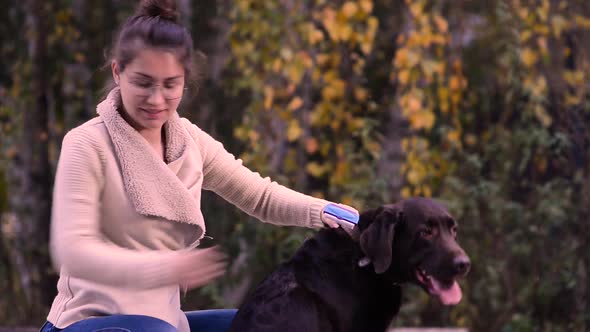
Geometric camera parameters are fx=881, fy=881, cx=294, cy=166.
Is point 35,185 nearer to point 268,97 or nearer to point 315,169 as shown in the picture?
point 268,97

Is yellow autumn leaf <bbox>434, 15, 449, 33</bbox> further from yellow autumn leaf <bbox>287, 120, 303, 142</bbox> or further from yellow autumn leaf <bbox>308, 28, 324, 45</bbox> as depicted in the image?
yellow autumn leaf <bbox>287, 120, 303, 142</bbox>

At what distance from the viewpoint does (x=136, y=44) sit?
2559 millimetres

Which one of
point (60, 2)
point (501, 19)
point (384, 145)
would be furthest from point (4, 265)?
point (501, 19)

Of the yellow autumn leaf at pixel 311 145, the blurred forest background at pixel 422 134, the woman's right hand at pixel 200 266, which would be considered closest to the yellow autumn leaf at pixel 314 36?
the blurred forest background at pixel 422 134

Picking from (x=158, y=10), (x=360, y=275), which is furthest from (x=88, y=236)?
(x=360, y=275)

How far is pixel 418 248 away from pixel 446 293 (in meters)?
0.18

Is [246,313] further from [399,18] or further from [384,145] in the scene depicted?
[399,18]

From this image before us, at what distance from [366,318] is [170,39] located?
1.09 meters

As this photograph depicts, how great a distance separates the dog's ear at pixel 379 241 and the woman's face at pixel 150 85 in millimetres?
763

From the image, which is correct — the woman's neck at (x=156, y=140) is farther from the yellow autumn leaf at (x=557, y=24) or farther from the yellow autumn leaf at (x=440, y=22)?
the yellow autumn leaf at (x=557, y=24)

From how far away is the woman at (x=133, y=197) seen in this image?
2.36 m

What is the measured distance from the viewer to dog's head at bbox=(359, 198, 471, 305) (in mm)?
2893

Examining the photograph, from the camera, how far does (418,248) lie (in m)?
2.97

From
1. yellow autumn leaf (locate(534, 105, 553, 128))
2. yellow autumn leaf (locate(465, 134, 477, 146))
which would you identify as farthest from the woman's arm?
yellow autumn leaf (locate(465, 134, 477, 146))
